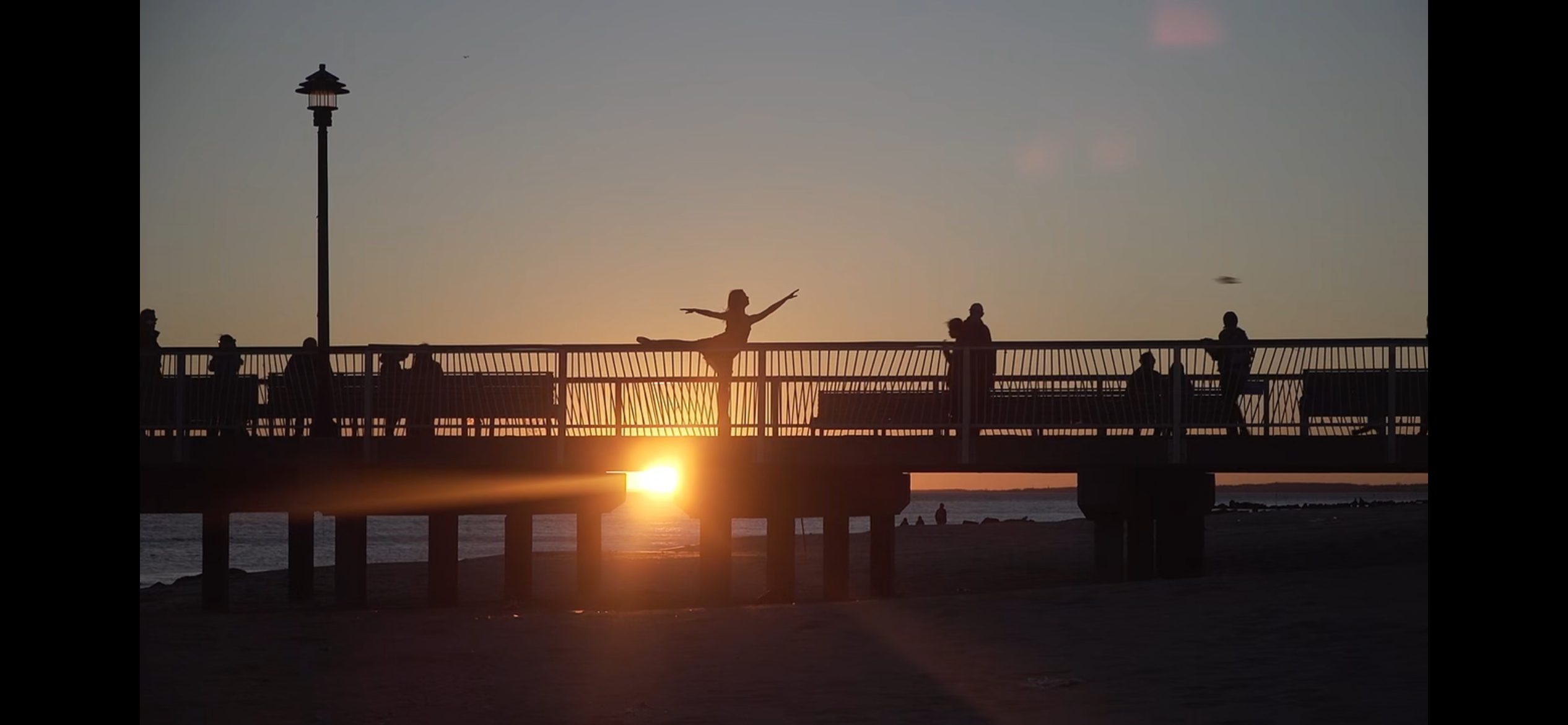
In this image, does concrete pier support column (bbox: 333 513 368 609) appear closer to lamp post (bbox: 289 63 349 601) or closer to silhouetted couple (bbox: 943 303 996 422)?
lamp post (bbox: 289 63 349 601)

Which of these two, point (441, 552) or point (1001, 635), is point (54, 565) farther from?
point (441, 552)

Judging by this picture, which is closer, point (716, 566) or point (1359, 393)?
point (1359, 393)

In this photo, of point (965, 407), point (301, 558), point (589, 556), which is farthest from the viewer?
point (589, 556)

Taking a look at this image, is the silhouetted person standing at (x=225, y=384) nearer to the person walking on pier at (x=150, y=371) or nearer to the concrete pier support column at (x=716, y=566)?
the person walking on pier at (x=150, y=371)

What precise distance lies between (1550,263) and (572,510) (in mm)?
20805

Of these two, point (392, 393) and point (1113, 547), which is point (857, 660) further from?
point (392, 393)

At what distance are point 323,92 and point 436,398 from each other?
4.01m

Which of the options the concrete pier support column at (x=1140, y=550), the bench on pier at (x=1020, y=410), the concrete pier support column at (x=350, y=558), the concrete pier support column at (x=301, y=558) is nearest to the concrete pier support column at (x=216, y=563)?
the concrete pier support column at (x=301, y=558)

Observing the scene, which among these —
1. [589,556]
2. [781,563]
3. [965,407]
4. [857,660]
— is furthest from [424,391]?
[857,660]

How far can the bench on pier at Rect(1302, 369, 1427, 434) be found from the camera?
18141 millimetres

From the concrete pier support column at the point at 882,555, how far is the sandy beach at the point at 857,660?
210 inches

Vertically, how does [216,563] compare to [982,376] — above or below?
below

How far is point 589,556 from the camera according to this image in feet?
87.4

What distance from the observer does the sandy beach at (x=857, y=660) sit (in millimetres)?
10891
